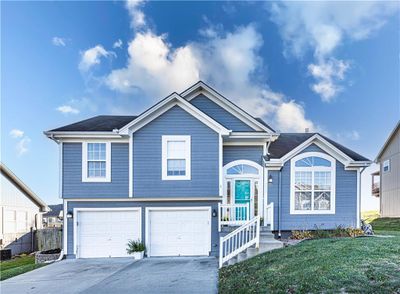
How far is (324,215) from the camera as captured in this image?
1362cm

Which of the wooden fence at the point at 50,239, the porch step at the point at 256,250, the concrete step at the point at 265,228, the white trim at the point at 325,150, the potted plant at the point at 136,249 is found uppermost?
the white trim at the point at 325,150

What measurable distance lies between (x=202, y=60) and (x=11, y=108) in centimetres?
1053

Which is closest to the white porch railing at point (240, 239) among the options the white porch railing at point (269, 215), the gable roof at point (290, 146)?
the white porch railing at point (269, 215)

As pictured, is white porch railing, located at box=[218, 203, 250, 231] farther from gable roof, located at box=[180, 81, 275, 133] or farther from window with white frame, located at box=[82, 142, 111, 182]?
window with white frame, located at box=[82, 142, 111, 182]

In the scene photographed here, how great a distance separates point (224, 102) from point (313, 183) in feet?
18.1

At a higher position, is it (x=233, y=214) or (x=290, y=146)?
(x=290, y=146)

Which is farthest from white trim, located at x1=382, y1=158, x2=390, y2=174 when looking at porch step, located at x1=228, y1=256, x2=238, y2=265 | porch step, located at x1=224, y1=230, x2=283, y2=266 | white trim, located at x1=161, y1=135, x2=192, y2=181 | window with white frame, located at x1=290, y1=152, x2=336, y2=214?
porch step, located at x1=228, y1=256, x2=238, y2=265

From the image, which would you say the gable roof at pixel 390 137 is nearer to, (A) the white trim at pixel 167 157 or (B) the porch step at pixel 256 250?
(B) the porch step at pixel 256 250

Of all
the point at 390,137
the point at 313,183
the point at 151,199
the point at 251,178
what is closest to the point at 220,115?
the point at 251,178

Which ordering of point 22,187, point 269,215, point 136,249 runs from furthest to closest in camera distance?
point 22,187 → point 269,215 → point 136,249

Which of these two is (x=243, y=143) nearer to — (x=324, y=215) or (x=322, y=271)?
(x=324, y=215)

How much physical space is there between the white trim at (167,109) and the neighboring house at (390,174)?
731 inches

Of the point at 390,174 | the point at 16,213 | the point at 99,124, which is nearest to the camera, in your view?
the point at 99,124

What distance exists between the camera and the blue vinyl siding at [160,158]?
12.8 meters
